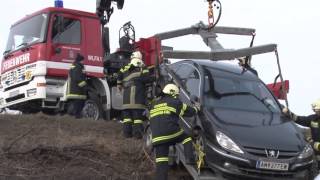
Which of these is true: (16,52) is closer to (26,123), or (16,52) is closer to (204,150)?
Answer: (26,123)

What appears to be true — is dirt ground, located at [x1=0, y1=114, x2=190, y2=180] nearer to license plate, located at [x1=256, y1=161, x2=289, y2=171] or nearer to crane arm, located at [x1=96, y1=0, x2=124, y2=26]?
license plate, located at [x1=256, y1=161, x2=289, y2=171]

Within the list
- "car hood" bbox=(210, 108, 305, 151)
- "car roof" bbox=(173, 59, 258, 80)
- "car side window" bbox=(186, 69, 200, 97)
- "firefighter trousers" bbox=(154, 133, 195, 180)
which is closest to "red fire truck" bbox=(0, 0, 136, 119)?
"car roof" bbox=(173, 59, 258, 80)

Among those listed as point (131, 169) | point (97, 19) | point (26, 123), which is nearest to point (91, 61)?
point (97, 19)

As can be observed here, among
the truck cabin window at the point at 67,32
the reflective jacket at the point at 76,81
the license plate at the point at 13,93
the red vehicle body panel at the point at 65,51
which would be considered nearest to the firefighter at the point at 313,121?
the reflective jacket at the point at 76,81

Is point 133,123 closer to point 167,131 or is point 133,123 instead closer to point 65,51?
point 167,131

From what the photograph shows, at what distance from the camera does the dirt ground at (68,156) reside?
802cm

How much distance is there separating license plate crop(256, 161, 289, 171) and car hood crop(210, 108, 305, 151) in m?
0.23

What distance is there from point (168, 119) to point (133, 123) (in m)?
2.39

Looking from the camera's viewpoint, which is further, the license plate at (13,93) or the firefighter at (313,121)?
the license plate at (13,93)

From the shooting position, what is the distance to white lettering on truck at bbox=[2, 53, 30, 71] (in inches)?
477

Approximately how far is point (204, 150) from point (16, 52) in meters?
6.38

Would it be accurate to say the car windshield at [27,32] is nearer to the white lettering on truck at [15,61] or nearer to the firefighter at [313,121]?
the white lettering on truck at [15,61]

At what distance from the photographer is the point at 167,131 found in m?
7.99

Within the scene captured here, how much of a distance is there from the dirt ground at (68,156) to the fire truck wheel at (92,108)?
2113 mm
